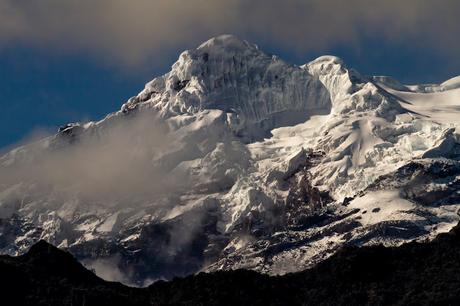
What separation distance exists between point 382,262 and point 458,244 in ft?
40.2

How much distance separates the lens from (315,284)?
18662cm

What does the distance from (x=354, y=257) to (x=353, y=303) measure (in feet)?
35.7

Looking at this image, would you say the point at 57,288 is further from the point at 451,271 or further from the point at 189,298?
the point at 451,271

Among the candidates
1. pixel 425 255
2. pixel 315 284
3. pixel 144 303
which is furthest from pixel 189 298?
pixel 425 255

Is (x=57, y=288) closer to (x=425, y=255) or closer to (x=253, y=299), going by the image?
(x=253, y=299)

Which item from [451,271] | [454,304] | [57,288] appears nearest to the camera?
[454,304]

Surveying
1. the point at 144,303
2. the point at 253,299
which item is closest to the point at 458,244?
the point at 253,299

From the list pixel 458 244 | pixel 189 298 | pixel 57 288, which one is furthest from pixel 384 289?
pixel 57 288

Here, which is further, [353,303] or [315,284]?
[315,284]

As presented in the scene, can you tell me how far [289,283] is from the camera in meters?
190

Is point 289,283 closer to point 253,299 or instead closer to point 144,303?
point 253,299

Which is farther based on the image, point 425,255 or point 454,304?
point 425,255

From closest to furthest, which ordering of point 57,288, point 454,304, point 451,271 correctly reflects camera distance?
point 454,304 < point 451,271 < point 57,288

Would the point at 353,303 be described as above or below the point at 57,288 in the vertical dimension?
below
